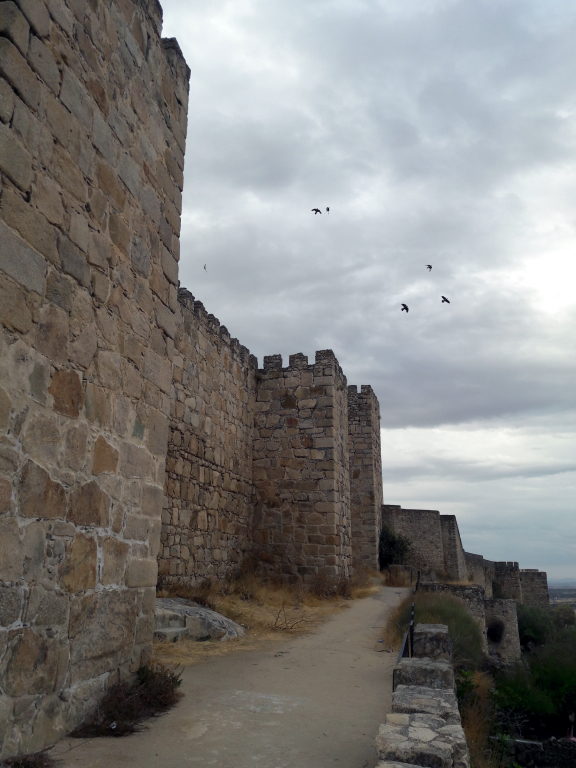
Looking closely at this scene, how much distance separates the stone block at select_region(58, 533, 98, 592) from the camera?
342cm

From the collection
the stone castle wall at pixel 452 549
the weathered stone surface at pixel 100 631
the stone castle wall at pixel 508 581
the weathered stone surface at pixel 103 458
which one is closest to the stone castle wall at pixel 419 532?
the stone castle wall at pixel 452 549

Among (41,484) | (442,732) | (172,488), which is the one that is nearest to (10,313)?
(41,484)

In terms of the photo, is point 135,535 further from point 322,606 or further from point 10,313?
point 322,606

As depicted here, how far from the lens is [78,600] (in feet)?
11.6

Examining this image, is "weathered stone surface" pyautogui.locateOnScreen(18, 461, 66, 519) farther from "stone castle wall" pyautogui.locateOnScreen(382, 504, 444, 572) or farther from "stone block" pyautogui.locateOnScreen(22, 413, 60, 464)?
"stone castle wall" pyautogui.locateOnScreen(382, 504, 444, 572)

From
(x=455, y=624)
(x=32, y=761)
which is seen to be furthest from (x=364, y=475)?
(x=32, y=761)

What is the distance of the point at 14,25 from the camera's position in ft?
10.0

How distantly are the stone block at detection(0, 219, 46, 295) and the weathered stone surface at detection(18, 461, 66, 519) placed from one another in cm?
100

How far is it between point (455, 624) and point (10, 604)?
7.80 meters

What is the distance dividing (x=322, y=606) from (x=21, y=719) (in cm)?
875

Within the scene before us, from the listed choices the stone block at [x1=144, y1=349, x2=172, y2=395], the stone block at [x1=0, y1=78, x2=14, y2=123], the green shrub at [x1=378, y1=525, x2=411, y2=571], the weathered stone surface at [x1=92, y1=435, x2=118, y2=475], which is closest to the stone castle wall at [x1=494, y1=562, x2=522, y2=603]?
the green shrub at [x1=378, y1=525, x2=411, y2=571]

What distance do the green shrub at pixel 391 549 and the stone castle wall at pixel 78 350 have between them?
647 inches

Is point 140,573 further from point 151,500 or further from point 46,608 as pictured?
point 46,608

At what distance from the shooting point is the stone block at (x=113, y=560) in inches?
152
